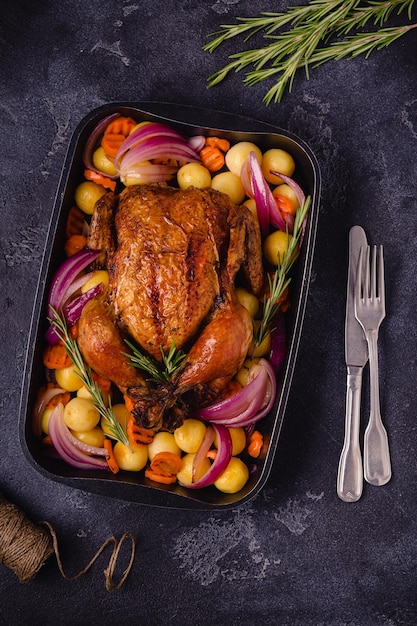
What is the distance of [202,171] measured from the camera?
9.10 feet

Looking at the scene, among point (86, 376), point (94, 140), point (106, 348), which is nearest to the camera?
point (106, 348)

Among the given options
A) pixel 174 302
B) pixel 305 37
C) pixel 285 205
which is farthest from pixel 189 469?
pixel 305 37

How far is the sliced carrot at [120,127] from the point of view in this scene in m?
2.78

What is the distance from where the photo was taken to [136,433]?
2.66 m

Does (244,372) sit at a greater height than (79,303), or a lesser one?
lesser

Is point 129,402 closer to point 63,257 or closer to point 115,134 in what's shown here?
point 63,257

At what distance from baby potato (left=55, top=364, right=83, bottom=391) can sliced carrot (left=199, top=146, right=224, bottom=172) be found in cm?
100

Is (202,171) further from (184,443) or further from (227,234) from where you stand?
(184,443)

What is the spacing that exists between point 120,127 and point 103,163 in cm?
16

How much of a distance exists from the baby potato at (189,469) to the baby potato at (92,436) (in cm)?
34

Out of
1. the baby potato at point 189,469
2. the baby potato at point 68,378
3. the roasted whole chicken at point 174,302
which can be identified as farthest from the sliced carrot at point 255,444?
the baby potato at point 68,378

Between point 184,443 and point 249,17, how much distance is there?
187 centimetres

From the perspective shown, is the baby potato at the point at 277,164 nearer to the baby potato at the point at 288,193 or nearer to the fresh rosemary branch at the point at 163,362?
the baby potato at the point at 288,193

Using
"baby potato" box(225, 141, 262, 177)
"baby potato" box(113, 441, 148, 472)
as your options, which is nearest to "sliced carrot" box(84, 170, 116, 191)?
"baby potato" box(225, 141, 262, 177)
